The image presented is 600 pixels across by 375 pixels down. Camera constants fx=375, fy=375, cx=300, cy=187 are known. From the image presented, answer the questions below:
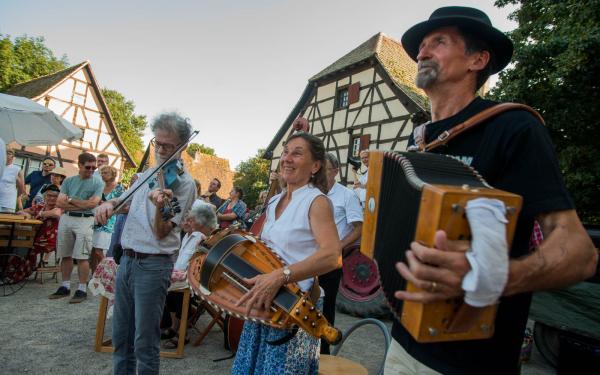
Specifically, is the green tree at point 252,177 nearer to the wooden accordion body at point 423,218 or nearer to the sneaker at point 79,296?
the sneaker at point 79,296

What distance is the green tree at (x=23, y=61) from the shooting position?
2534 cm

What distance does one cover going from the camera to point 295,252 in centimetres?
204

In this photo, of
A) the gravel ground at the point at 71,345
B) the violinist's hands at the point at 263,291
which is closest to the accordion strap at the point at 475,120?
the violinist's hands at the point at 263,291

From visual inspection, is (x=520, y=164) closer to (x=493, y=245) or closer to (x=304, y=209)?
(x=493, y=245)

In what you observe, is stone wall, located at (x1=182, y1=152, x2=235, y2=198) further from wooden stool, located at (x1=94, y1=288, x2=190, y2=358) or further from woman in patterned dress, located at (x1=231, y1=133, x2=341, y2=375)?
woman in patterned dress, located at (x1=231, y1=133, x2=341, y2=375)

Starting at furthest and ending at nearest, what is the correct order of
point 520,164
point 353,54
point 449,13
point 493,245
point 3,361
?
point 353,54 < point 3,361 < point 449,13 < point 520,164 < point 493,245

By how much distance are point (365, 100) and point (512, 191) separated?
15336 millimetres

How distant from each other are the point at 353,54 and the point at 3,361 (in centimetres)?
1776

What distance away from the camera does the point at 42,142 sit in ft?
25.7

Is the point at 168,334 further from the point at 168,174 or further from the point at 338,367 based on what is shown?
the point at 338,367

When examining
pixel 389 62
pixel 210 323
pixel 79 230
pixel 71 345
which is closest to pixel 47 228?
pixel 79 230

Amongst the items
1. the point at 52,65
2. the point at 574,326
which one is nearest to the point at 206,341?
the point at 574,326

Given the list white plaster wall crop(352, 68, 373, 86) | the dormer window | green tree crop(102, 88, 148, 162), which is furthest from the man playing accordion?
green tree crop(102, 88, 148, 162)

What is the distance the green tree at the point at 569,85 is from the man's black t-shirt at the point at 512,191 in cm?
917
